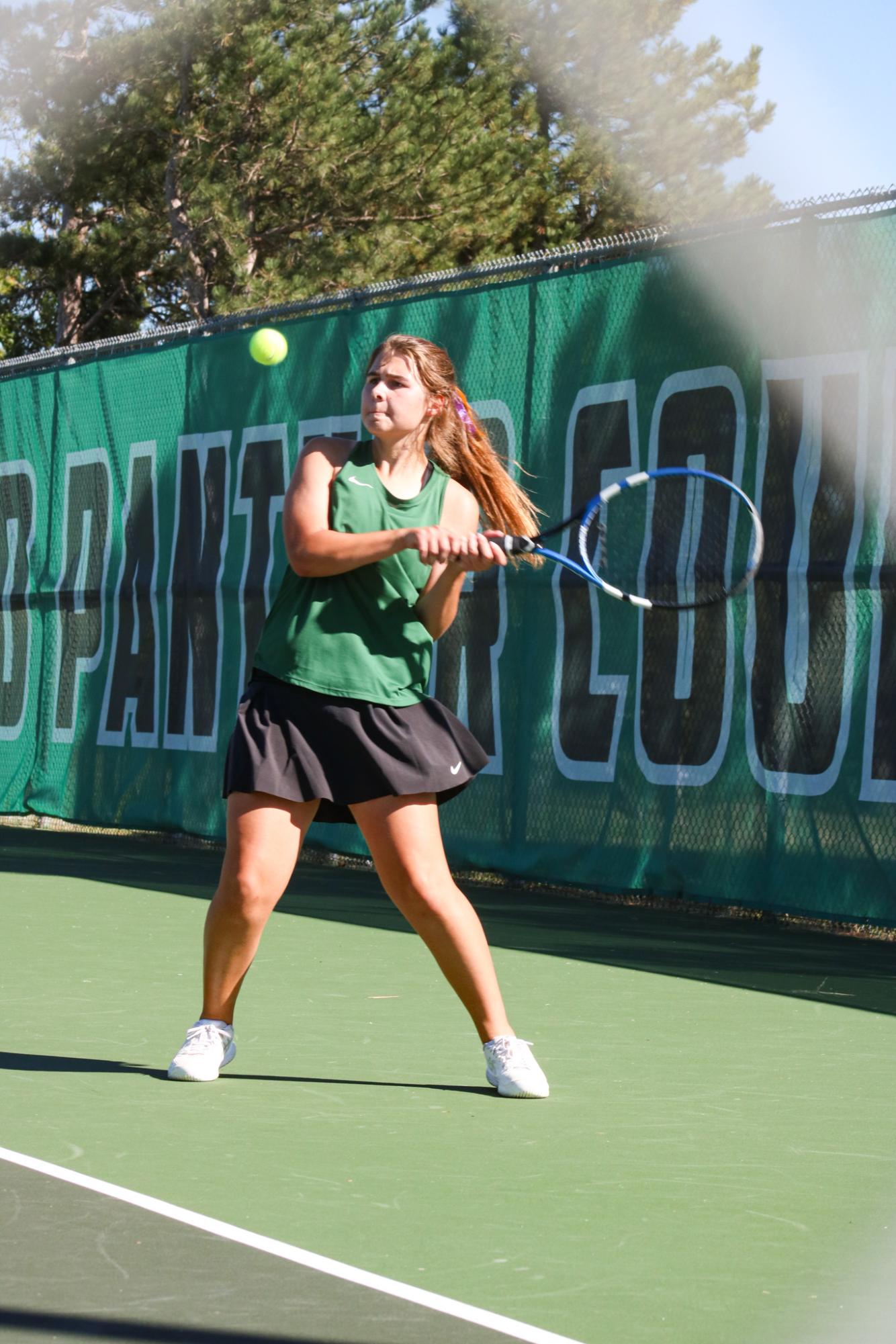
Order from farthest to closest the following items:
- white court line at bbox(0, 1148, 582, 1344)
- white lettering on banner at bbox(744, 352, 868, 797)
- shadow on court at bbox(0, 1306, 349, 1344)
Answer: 1. white lettering on banner at bbox(744, 352, 868, 797)
2. white court line at bbox(0, 1148, 582, 1344)
3. shadow on court at bbox(0, 1306, 349, 1344)

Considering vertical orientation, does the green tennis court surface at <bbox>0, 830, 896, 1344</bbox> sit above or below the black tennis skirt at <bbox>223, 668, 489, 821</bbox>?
below

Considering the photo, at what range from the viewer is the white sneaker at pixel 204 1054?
4.67m

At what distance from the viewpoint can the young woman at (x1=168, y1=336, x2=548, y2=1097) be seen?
14.9 ft

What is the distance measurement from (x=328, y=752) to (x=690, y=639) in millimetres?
4137

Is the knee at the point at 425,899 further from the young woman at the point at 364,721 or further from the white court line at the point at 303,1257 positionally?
the white court line at the point at 303,1257

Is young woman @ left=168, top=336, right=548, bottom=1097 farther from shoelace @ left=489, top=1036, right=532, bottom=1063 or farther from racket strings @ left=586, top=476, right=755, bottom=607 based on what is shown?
racket strings @ left=586, top=476, right=755, bottom=607

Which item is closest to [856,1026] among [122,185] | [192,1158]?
[192,1158]

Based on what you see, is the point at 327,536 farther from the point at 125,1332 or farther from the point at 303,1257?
the point at 125,1332

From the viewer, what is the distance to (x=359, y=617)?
182 inches

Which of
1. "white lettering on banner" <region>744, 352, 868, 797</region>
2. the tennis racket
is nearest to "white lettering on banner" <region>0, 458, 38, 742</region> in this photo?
the tennis racket

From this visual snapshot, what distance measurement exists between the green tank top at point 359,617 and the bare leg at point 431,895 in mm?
252

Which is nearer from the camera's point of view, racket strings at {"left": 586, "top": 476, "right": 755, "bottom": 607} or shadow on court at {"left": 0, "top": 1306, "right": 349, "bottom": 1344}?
shadow on court at {"left": 0, "top": 1306, "right": 349, "bottom": 1344}

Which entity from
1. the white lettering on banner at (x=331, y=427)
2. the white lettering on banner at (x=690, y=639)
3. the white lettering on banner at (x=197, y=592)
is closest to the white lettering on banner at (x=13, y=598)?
the white lettering on banner at (x=197, y=592)

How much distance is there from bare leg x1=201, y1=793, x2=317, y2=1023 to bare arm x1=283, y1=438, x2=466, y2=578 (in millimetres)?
525
